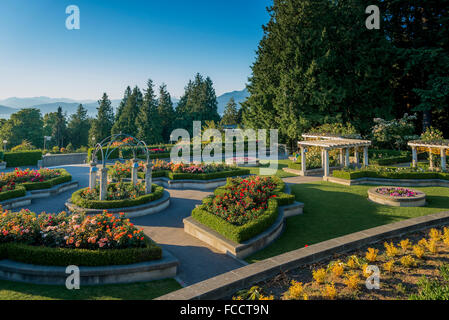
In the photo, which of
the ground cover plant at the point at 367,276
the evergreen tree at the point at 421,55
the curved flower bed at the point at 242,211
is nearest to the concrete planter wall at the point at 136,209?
the curved flower bed at the point at 242,211

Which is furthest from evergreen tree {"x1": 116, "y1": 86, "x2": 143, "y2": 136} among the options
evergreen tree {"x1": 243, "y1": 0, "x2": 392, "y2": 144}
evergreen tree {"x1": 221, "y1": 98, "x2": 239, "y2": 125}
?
evergreen tree {"x1": 243, "y1": 0, "x2": 392, "y2": 144}

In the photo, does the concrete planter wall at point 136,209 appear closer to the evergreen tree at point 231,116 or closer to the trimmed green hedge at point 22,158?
the trimmed green hedge at point 22,158

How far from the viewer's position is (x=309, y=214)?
36.3 feet

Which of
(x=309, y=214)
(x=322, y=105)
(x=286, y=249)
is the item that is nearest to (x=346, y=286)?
(x=286, y=249)

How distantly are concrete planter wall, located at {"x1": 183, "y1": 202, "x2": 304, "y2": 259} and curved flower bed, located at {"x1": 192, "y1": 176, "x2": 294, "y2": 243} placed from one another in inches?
5.6

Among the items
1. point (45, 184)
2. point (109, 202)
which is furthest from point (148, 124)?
point (109, 202)

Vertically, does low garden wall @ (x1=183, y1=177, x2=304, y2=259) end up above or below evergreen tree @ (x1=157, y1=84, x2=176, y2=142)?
below

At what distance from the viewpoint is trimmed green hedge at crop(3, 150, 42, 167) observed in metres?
24.4

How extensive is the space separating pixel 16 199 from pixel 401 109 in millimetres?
33814

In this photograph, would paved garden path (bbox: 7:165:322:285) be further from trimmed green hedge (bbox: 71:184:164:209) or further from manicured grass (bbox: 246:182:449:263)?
manicured grass (bbox: 246:182:449:263)

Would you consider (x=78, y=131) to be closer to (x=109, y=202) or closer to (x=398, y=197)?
(x=109, y=202)

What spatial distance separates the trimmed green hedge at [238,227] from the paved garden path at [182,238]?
0.61m

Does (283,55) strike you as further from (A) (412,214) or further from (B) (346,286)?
(B) (346,286)

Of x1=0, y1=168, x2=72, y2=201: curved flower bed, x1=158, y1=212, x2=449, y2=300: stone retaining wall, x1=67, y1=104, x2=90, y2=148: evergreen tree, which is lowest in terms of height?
x1=158, y1=212, x2=449, y2=300: stone retaining wall
